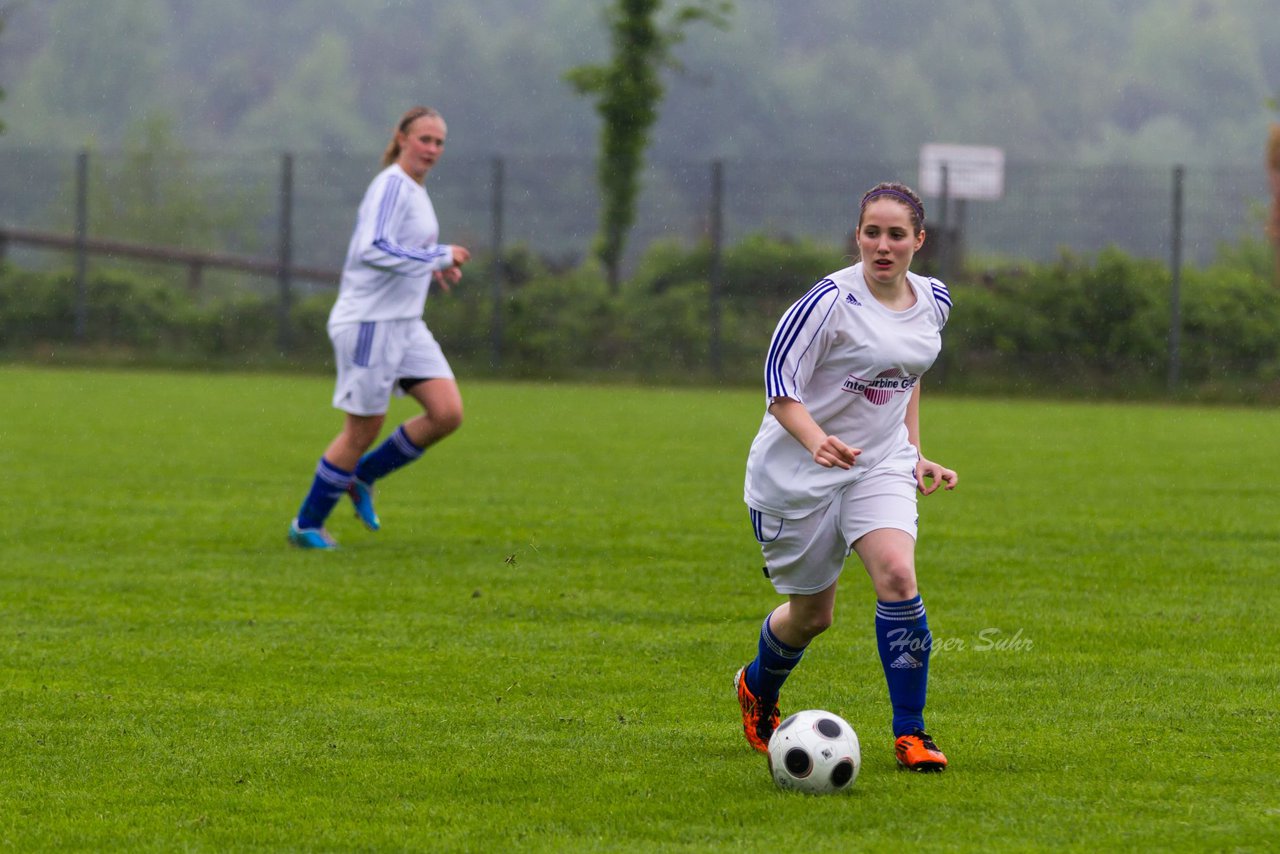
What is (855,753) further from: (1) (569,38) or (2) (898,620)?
(1) (569,38)

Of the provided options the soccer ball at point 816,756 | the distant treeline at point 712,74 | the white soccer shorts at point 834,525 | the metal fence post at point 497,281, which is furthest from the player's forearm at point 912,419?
the distant treeline at point 712,74

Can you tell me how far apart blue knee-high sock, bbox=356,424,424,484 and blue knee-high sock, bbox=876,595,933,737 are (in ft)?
15.2

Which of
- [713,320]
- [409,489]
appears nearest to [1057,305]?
[713,320]

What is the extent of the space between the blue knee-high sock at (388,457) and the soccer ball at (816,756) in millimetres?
4742

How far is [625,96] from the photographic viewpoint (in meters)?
24.1

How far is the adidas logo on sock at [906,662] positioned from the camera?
15.5 feet

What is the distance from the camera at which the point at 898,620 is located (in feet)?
15.4

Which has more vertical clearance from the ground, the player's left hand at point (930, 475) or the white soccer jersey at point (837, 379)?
the white soccer jersey at point (837, 379)

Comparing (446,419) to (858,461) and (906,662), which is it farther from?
(906,662)

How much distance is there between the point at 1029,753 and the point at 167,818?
2180mm

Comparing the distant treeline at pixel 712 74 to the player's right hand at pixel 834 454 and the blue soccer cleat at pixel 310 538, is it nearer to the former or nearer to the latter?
the blue soccer cleat at pixel 310 538

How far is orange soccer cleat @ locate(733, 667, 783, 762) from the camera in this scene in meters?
4.98

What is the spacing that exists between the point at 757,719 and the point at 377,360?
4211 millimetres

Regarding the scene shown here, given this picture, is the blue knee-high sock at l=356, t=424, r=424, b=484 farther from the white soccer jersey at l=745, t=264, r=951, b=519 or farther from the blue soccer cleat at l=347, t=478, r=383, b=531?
the white soccer jersey at l=745, t=264, r=951, b=519
